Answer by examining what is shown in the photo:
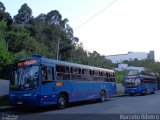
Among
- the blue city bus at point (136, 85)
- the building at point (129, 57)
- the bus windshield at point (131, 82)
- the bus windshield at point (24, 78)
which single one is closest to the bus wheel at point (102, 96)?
the bus windshield at point (24, 78)

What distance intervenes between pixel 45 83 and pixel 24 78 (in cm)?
120

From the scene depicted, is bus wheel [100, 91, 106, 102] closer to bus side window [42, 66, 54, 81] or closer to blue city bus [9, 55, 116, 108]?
blue city bus [9, 55, 116, 108]

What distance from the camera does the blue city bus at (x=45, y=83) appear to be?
16406 millimetres

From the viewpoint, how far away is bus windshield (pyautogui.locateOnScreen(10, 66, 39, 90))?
16438mm

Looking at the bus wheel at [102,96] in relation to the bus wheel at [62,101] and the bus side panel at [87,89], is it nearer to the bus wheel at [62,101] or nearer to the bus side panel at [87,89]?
the bus side panel at [87,89]

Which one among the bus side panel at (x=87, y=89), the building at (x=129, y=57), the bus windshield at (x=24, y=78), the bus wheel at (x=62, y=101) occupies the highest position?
the building at (x=129, y=57)

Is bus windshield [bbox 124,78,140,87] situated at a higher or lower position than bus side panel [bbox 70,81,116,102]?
higher

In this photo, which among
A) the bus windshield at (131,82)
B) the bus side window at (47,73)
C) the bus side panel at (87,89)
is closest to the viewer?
the bus side window at (47,73)

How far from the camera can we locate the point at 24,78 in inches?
656

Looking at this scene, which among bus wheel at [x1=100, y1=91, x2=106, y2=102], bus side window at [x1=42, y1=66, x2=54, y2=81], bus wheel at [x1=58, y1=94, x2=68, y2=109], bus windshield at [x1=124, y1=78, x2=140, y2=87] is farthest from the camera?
bus windshield at [x1=124, y1=78, x2=140, y2=87]

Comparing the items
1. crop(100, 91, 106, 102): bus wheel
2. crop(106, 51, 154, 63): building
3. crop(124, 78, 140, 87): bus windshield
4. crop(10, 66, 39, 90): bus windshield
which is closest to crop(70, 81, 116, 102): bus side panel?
crop(100, 91, 106, 102): bus wheel

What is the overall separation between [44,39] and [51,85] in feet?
99.3

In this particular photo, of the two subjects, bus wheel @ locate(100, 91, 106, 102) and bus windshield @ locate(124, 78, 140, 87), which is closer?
bus wheel @ locate(100, 91, 106, 102)

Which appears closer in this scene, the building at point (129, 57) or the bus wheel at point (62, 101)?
the bus wheel at point (62, 101)
